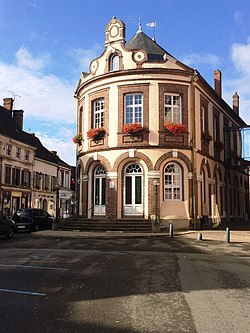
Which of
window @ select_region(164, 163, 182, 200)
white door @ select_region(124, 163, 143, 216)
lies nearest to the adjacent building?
white door @ select_region(124, 163, 143, 216)

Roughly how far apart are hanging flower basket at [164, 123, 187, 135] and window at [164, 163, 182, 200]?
6.72ft

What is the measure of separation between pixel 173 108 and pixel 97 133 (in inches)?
199

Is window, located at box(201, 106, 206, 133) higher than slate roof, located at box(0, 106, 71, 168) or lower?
lower

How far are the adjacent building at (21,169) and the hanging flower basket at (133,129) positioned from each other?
11.9 m

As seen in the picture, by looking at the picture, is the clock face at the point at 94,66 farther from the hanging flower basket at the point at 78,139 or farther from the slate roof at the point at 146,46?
the hanging flower basket at the point at 78,139

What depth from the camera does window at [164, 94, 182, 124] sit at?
22.1 meters

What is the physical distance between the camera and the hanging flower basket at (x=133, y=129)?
21266 millimetres

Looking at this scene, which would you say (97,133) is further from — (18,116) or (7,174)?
(18,116)

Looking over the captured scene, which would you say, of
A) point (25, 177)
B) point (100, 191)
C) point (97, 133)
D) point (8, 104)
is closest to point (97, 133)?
point (97, 133)

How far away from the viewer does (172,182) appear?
21.8 meters

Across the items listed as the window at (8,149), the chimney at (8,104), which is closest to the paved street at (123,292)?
the window at (8,149)

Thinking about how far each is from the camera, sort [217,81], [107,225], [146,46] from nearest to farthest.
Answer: [107,225], [146,46], [217,81]

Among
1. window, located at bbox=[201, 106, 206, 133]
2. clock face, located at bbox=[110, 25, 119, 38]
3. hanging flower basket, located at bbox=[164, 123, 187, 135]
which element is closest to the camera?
hanging flower basket, located at bbox=[164, 123, 187, 135]

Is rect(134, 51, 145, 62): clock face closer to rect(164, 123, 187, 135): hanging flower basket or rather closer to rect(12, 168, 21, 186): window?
rect(164, 123, 187, 135): hanging flower basket
